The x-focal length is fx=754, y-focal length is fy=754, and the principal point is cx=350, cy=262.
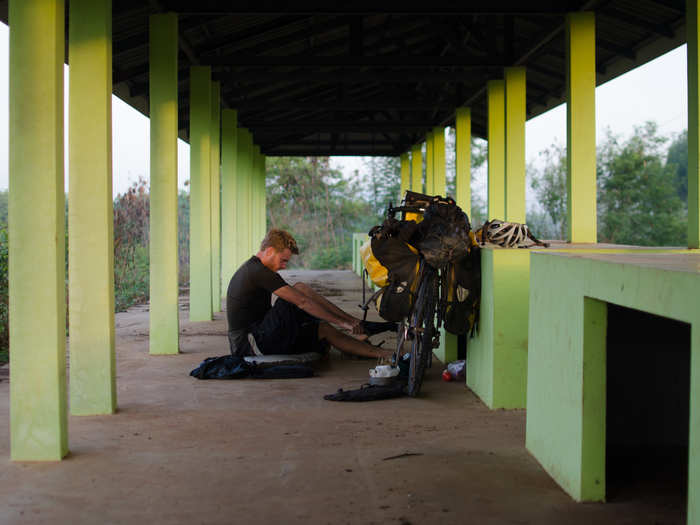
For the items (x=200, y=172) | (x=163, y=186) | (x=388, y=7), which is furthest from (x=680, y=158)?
(x=163, y=186)

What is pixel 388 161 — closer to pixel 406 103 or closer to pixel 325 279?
pixel 325 279

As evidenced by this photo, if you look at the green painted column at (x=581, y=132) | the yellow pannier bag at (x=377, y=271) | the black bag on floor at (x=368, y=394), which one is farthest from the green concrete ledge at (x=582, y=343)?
the green painted column at (x=581, y=132)

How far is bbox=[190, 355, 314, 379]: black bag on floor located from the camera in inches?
251

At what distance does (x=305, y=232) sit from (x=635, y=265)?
109ft

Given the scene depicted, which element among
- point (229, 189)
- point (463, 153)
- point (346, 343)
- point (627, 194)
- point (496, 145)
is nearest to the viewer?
point (346, 343)

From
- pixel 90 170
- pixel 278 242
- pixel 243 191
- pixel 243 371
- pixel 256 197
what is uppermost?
pixel 256 197

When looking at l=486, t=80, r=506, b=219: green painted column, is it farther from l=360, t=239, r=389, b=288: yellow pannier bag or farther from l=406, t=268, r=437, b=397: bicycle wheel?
l=406, t=268, r=437, b=397: bicycle wheel

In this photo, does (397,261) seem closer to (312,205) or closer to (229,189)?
(229,189)

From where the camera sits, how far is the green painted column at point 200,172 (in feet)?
32.8

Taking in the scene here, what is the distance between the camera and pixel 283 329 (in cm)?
662

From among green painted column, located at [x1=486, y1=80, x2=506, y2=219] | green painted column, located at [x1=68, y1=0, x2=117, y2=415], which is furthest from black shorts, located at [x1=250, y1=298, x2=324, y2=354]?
green painted column, located at [x1=486, y1=80, x2=506, y2=219]

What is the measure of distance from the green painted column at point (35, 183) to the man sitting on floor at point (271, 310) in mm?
2568

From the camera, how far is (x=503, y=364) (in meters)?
5.38

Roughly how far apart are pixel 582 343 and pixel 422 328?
7.42 ft
